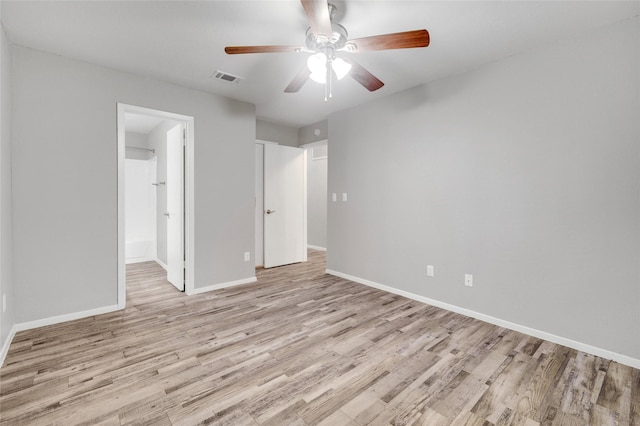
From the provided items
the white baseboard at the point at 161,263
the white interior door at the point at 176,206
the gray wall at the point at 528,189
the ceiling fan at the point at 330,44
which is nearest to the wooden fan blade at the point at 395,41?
the ceiling fan at the point at 330,44

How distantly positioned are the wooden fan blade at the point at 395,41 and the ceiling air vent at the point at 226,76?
1.72 m

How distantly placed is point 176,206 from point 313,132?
8.68ft

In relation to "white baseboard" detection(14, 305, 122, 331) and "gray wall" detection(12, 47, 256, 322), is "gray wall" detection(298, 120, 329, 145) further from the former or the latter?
"white baseboard" detection(14, 305, 122, 331)

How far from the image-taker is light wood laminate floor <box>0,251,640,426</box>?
1.64 m

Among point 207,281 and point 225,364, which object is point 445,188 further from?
point 207,281

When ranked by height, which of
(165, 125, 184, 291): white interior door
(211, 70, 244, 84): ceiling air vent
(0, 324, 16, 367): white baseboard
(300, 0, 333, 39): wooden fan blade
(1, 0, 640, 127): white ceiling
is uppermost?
(211, 70, 244, 84): ceiling air vent

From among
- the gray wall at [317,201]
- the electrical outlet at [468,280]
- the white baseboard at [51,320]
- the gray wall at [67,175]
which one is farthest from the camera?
the gray wall at [317,201]

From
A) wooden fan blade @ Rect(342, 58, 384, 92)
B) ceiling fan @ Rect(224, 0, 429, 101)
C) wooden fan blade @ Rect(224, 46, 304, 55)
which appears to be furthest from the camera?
wooden fan blade @ Rect(342, 58, 384, 92)

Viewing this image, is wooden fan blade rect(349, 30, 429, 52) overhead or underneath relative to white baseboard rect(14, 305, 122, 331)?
overhead

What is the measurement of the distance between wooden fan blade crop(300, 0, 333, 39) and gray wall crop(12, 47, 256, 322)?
235 cm

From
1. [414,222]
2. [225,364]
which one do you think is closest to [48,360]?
[225,364]

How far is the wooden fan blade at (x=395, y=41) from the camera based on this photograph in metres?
1.74

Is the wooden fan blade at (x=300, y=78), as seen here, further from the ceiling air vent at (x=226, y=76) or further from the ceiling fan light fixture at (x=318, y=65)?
the ceiling air vent at (x=226, y=76)

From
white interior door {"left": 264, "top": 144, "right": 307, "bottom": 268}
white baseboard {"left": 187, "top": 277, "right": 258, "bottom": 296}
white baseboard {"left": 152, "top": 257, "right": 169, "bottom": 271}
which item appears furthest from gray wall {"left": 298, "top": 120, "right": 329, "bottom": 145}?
white baseboard {"left": 152, "top": 257, "right": 169, "bottom": 271}
